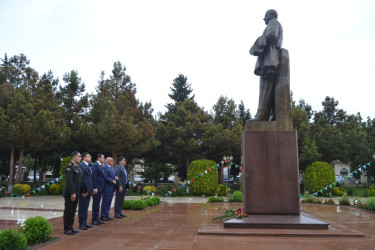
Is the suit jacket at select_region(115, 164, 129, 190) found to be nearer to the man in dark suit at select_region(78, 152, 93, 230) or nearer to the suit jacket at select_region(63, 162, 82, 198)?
the man in dark suit at select_region(78, 152, 93, 230)

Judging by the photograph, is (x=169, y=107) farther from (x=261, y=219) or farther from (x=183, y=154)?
(x=261, y=219)

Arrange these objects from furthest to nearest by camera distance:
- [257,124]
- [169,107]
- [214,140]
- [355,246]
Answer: [169,107], [214,140], [257,124], [355,246]

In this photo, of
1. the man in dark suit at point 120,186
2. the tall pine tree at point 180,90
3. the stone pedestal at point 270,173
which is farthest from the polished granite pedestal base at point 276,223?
the tall pine tree at point 180,90

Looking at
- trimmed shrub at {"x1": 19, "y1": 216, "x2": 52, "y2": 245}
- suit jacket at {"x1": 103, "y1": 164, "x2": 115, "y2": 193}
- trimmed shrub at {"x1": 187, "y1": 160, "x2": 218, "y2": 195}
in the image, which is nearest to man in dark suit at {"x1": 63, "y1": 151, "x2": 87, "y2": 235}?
trimmed shrub at {"x1": 19, "y1": 216, "x2": 52, "y2": 245}

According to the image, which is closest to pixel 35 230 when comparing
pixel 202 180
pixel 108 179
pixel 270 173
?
pixel 108 179

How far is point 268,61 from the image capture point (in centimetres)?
711

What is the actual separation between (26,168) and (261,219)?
49346 mm

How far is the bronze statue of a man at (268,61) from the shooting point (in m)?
7.12

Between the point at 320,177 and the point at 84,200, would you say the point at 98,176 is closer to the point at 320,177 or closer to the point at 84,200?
the point at 84,200

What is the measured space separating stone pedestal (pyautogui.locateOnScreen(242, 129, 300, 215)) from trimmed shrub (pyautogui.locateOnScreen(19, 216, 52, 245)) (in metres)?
3.90

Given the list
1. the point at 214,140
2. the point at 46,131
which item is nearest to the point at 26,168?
the point at 46,131

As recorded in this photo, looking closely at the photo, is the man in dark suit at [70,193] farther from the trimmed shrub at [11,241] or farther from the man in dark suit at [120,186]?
the man in dark suit at [120,186]

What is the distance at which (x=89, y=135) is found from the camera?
2025 centimetres

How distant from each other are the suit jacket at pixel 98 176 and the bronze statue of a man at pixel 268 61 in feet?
13.0
